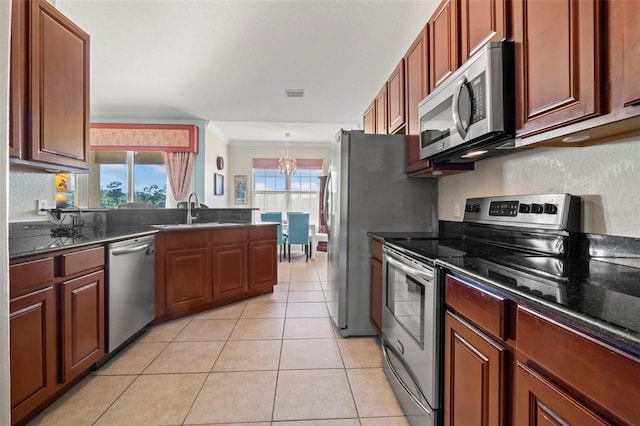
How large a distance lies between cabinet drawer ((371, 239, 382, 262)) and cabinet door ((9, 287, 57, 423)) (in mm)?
1960

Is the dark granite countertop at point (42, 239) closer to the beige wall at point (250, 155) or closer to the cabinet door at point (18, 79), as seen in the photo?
the cabinet door at point (18, 79)

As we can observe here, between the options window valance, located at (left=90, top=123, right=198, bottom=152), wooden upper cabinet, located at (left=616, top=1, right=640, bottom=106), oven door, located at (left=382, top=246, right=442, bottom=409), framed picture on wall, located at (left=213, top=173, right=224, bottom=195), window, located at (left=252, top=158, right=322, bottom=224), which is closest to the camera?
wooden upper cabinet, located at (left=616, top=1, right=640, bottom=106)

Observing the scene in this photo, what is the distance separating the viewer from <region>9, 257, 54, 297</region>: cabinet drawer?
139cm

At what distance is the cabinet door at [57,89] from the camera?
1.75 m

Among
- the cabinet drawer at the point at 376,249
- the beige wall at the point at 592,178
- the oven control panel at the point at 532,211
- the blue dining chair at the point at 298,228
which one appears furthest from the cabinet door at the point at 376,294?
the blue dining chair at the point at 298,228

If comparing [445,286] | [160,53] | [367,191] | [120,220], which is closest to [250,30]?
[160,53]

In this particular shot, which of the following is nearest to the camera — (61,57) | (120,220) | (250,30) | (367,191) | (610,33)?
(610,33)

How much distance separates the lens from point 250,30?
110 inches

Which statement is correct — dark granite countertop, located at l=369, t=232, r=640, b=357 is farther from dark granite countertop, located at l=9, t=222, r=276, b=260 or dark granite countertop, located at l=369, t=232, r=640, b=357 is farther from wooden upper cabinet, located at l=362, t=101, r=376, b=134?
wooden upper cabinet, located at l=362, t=101, r=376, b=134

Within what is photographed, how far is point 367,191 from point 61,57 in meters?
2.26

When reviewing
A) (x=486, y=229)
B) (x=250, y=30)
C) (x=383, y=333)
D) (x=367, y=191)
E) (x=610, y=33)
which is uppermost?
(x=250, y=30)

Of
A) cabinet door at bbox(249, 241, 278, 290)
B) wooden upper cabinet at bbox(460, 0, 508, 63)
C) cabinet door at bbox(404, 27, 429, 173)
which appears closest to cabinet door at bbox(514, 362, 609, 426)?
wooden upper cabinet at bbox(460, 0, 508, 63)

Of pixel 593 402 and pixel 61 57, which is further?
pixel 61 57

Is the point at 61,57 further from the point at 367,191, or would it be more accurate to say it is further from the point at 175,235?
the point at 367,191
